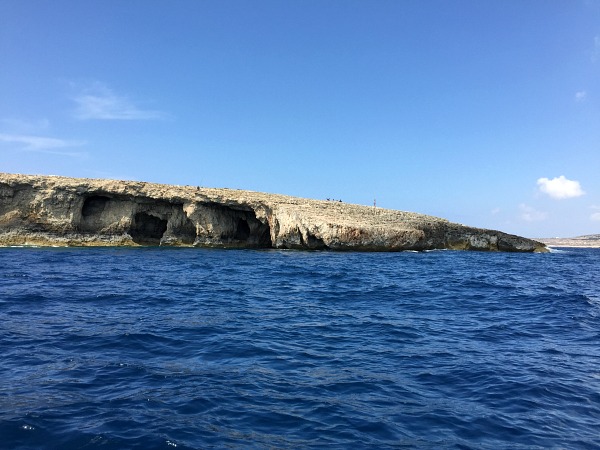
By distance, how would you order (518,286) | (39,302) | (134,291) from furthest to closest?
(518,286), (134,291), (39,302)

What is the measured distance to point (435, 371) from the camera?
7762 mm

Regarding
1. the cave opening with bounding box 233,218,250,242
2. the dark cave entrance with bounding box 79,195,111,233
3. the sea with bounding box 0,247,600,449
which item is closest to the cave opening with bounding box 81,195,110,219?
the dark cave entrance with bounding box 79,195,111,233

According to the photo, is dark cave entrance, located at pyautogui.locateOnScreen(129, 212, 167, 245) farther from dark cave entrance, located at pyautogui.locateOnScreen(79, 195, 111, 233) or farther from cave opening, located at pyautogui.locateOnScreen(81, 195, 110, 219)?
cave opening, located at pyautogui.locateOnScreen(81, 195, 110, 219)

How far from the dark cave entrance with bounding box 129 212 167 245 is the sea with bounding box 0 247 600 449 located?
1090 inches

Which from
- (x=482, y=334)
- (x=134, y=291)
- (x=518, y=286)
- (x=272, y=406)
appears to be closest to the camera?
(x=272, y=406)

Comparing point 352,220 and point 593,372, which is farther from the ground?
point 352,220

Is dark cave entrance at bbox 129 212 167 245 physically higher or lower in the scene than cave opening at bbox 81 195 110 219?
lower

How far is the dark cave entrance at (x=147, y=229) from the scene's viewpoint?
141 ft

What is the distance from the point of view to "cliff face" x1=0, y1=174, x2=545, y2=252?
125 feet

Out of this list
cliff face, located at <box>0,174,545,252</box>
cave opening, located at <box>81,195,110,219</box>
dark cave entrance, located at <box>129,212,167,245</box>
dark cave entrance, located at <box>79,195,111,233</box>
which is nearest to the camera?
cliff face, located at <box>0,174,545,252</box>

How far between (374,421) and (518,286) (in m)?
16.0

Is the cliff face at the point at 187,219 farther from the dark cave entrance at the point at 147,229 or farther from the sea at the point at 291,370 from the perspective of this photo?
the sea at the point at 291,370

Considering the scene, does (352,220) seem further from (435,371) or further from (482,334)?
(435,371)

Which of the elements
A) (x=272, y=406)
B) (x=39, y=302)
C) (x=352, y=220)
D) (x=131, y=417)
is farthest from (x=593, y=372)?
(x=352, y=220)
